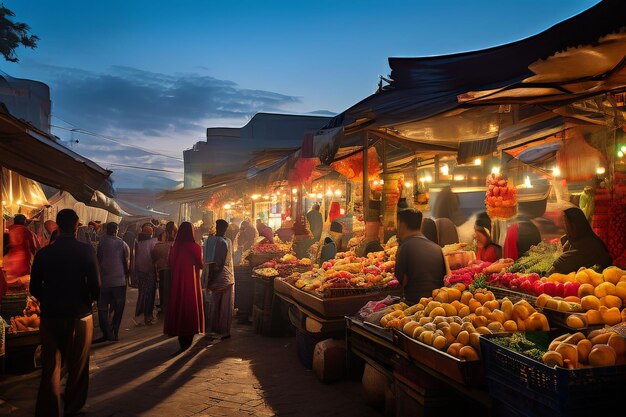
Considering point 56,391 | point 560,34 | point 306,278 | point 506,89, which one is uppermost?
point 560,34

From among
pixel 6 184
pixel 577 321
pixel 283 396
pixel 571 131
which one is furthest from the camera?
pixel 6 184

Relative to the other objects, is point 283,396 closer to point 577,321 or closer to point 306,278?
point 306,278

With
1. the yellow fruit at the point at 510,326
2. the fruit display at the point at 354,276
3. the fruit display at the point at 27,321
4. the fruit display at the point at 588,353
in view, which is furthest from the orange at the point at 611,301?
the fruit display at the point at 27,321

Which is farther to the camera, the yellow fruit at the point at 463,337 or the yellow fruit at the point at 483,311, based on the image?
the yellow fruit at the point at 483,311

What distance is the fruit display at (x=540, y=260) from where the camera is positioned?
19.0 ft

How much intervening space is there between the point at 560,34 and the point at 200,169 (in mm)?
37917

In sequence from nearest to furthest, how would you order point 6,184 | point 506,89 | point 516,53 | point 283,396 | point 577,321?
point 577,321 → point 506,89 → point 516,53 → point 283,396 → point 6,184

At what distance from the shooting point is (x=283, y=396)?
589cm

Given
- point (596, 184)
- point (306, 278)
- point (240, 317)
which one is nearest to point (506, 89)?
point (596, 184)

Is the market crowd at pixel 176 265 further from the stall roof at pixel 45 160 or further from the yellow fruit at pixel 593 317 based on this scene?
the yellow fruit at pixel 593 317

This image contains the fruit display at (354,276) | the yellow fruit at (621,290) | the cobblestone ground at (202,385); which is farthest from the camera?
the fruit display at (354,276)

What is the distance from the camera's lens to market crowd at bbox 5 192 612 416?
4949 mm

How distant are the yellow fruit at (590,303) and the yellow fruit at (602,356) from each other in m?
1.18

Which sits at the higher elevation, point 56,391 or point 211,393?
point 56,391
